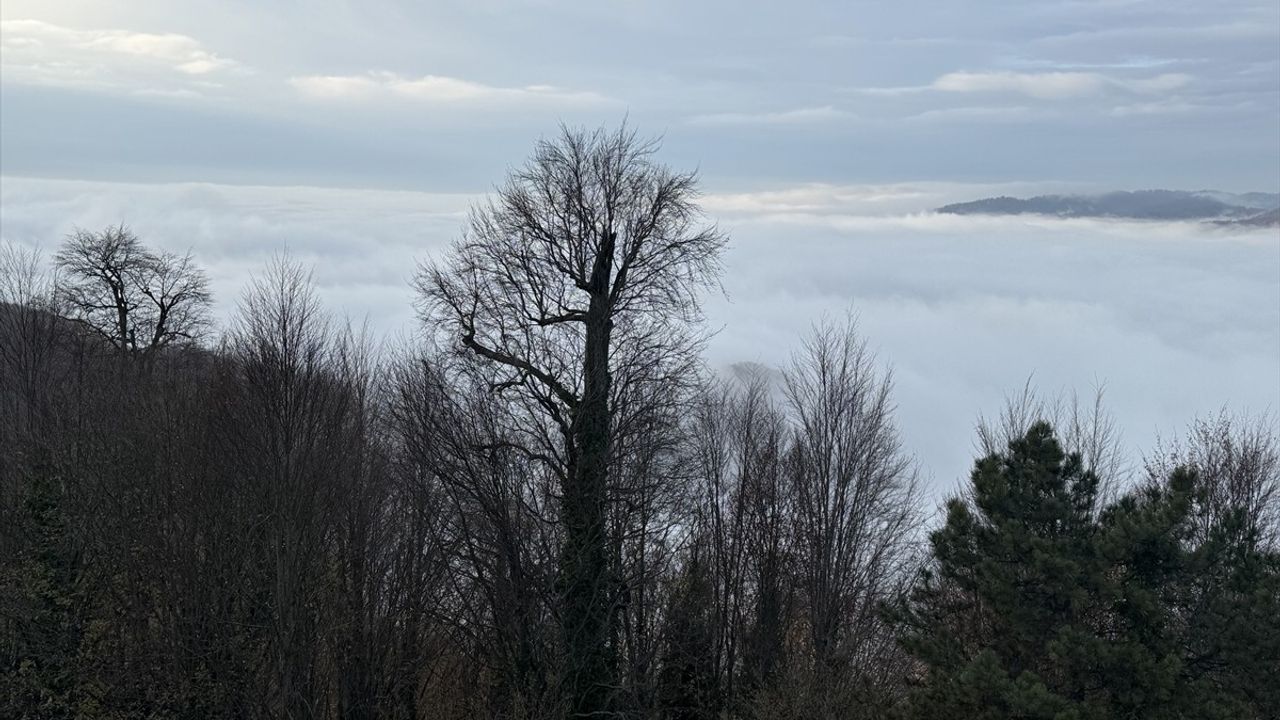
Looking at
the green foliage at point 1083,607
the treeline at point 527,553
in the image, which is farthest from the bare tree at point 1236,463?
the green foliage at point 1083,607

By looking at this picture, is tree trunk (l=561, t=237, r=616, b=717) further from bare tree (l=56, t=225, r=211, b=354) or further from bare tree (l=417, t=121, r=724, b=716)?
bare tree (l=56, t=225, r=211, b=354)

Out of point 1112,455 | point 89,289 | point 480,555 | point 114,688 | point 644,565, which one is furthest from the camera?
point 89,289

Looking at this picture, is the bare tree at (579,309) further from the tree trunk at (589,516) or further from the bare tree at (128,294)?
the bare tree at (128,294)

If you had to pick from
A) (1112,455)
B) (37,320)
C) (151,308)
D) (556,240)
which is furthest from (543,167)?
(151,308)

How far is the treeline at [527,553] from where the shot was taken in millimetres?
15617

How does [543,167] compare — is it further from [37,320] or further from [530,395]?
[37,320]

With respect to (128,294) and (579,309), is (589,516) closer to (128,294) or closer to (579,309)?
(579,309)

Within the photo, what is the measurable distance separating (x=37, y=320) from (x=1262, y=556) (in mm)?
39583

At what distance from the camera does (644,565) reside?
2753 cm

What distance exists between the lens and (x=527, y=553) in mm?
24109

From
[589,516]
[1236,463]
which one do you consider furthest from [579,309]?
[1236,463]

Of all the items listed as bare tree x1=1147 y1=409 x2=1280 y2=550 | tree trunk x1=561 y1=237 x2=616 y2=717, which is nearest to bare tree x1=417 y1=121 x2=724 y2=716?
tree trunk x1=561 y1=237 x2=616 y2=717

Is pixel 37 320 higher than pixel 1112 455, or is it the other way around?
pixel 37 320

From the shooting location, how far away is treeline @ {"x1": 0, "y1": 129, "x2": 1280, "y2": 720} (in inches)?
615
